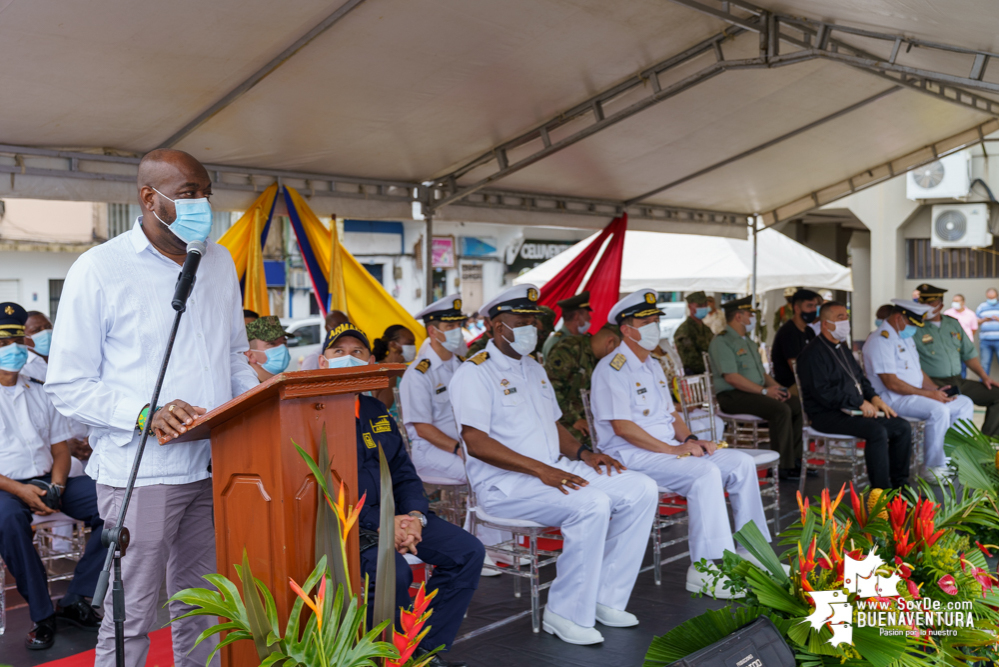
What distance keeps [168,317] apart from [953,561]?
8.03 feet

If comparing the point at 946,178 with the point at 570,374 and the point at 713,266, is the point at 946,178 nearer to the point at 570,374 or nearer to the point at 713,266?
the point at 713,266

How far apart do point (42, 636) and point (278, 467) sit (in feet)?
8.53

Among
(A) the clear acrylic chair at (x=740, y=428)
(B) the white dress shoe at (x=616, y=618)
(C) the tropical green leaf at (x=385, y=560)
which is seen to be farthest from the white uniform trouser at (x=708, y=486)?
(C) the tropical green leaf at (x=385, y=560)

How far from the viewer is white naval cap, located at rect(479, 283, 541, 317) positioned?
4246mm

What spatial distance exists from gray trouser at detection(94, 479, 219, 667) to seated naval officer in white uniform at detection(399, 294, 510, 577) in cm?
256

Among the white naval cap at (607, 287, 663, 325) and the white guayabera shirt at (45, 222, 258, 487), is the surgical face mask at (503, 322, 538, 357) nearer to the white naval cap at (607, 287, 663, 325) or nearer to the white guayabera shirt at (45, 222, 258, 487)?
the white naval cap at (607, 287, 663, 325)

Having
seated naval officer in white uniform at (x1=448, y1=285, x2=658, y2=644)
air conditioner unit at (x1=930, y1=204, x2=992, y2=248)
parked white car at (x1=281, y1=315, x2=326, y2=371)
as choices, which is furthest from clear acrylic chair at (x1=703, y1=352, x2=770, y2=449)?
air conditioner unit at (x1=930, y1=204, x2=992, y2=248)

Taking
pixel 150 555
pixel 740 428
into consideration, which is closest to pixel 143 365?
pixel 150 555

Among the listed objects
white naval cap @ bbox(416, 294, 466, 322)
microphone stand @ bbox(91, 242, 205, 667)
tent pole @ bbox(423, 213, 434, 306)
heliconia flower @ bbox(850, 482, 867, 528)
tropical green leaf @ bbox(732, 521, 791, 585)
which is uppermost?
tent pole @ bbox(423, 213, 434, 306)

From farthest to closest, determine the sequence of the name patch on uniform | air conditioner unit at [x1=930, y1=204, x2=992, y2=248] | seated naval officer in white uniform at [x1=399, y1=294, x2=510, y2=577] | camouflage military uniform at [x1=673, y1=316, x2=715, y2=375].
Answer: air conditioner unit at [x1=930, y1=204, x2=992, y2=248]
camouflage military uniform at [x1=673, y1=316, x2=715, y2=375]
seated naval officer in white uniform at [x1=399, y1=294, x2=510, y2=577]
the name patch on uniform

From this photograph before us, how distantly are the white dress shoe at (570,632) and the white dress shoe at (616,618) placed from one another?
0.16 metres

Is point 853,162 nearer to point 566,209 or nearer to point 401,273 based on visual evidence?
point 566,209

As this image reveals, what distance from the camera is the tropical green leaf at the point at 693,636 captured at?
2.38 meters

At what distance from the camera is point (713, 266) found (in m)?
10.9
